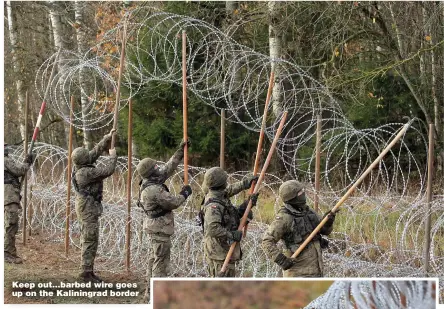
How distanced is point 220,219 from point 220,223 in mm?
38

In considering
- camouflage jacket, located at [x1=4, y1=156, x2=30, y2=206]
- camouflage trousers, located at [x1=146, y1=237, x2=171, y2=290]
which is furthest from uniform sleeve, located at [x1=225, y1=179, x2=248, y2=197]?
camouflage jacket, located at [x1=4, y1=156, x2=30, y2=206]

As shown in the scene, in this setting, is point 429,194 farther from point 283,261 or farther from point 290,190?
point 283,261

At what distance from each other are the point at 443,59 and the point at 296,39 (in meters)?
2.94

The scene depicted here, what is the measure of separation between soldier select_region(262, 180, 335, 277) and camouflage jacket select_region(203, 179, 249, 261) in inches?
22.5

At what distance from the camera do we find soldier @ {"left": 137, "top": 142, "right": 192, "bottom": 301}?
25.2 ft

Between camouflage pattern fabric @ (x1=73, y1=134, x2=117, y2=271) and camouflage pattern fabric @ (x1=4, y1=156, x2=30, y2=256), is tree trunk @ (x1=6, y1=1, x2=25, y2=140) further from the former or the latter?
camouflage pattern fabric @ (x1=73, y1=134, x2=117, y2=271)

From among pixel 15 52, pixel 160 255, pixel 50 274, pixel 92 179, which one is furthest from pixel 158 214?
pixel 15 52

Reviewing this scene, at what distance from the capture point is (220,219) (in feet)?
22.4

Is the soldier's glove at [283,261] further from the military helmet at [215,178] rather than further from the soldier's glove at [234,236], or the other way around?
the military helmet at [215,178]

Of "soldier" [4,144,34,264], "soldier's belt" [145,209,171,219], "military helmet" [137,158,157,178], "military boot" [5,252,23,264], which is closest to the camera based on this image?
"military helmet" [137,158,157,178]

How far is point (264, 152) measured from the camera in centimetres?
1523

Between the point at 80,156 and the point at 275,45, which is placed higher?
the point at 275,45

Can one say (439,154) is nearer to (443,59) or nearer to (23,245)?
(443,59)

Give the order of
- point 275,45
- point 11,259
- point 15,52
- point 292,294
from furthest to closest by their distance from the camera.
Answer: point 15,52, point 275,45, point 11,259, point 292,294
